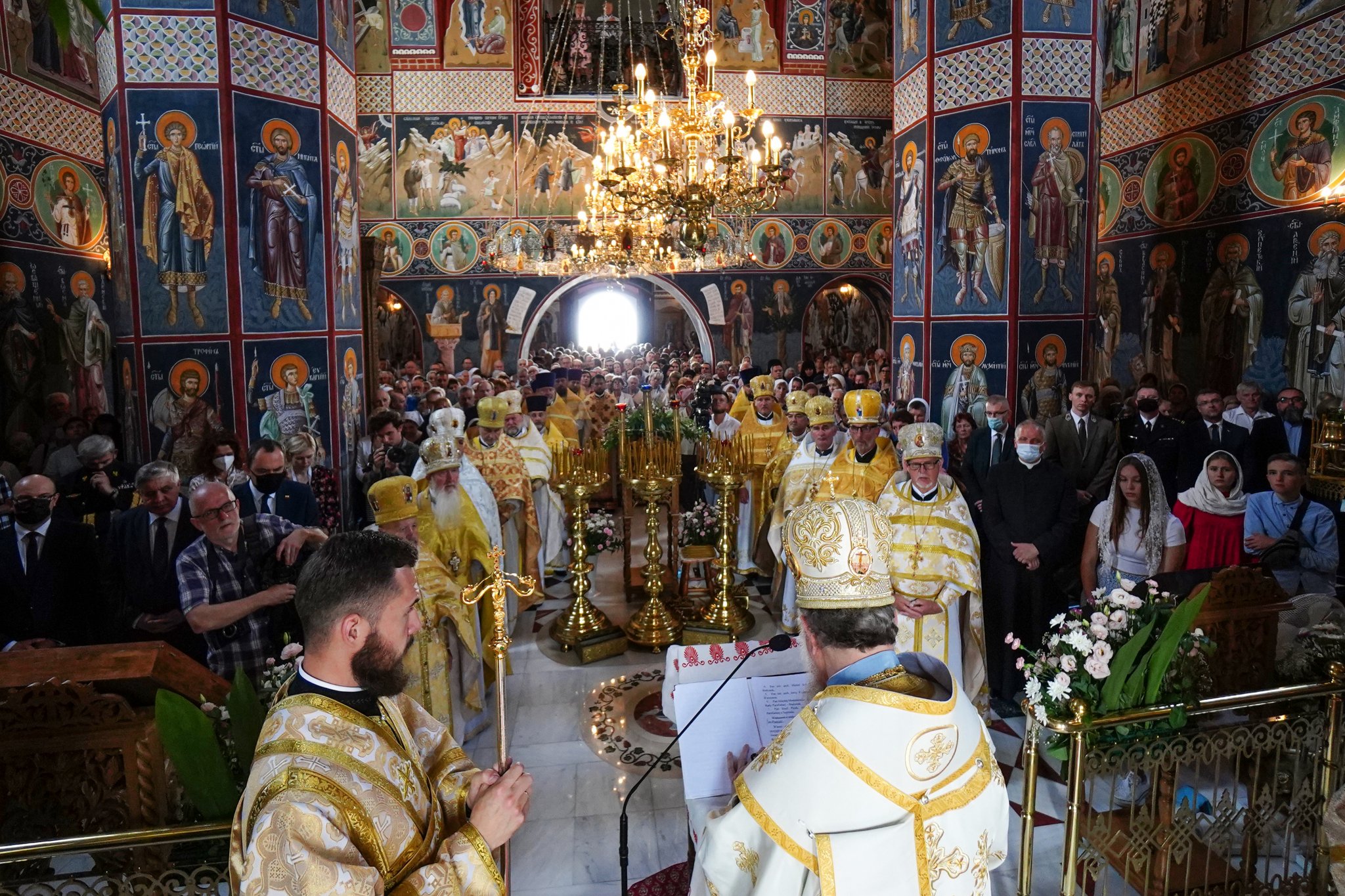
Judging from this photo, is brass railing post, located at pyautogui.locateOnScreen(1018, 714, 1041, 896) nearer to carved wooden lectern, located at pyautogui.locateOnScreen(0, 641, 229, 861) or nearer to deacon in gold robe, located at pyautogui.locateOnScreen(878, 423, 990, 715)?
deacon in gold robe, located at pyautogui.locateOnScreen(878, 423, 990, 715)

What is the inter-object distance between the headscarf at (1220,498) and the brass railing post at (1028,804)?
3.03 meters

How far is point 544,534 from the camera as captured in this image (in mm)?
8711

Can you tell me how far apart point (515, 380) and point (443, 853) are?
52.8 feet

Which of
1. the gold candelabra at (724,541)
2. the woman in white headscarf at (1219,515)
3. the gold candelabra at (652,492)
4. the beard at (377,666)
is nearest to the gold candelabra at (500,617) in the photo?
the beard at (377,666)

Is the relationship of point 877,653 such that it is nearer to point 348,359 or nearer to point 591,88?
point 348,359

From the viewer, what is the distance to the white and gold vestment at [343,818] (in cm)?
161

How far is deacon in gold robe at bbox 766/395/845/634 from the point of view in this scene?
252 inches

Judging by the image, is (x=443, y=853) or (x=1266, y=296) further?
(x=1266, y=296)

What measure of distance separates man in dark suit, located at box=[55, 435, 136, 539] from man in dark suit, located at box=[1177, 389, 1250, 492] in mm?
8523

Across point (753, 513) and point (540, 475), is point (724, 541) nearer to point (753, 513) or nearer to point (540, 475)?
point (753, 513)

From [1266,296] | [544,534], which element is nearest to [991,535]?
[544,534]

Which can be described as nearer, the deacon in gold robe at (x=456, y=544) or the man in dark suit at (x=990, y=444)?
the deacon in gold robe at (x=456, y=544)

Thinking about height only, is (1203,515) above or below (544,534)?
above

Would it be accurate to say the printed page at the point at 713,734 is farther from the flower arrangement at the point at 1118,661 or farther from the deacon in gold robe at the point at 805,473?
the deacon in gold robe at the point at 805,473
